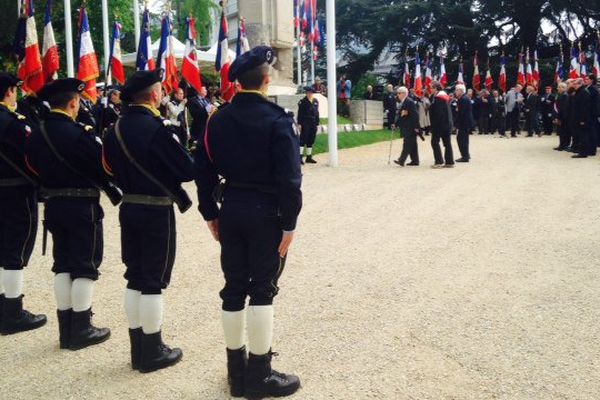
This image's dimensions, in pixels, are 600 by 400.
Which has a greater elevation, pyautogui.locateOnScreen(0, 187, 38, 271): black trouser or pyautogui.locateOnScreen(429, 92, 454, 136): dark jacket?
pyautogui.locateOnScreen(429, 92, 454, 136): dark jacket

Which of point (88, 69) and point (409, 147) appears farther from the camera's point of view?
point (409, 147)

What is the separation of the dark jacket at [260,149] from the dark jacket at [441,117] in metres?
12.1

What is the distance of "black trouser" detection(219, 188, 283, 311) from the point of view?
11.8ft

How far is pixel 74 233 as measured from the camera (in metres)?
4.57

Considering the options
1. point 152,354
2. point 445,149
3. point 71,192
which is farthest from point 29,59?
point 445,149

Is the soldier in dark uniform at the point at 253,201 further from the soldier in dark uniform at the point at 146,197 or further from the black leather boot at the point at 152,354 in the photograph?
the black leather boot at the point at 152,354

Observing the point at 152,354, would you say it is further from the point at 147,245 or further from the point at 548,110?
the point at 548,110

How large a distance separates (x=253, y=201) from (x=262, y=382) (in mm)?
1141

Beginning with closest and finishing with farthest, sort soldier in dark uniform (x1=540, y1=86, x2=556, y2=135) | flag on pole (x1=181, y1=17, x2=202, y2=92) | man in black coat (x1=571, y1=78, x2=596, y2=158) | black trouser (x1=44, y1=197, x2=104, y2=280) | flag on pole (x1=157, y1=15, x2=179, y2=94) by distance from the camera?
black trouser (x1=44, y1=197, x2=104, y2=280)
flag on pole (x1=181, y1=17, x2=202, y2=92)
flag on pole (x1=157, y1=15, x2=179, y2=94)
man in black coat (x1=571, y1=78, x2=596, y2=158)
soldier in dark uniform (x1=540, y1=86, x2=556, y2=135)

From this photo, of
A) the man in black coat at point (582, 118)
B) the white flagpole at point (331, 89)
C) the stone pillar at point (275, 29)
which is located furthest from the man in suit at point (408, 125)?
the stone pillar at point (275, 29)

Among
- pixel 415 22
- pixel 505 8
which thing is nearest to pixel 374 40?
pixel 415 22

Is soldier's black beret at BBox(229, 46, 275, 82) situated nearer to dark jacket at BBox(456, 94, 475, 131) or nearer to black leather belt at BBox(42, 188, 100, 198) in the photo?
black leather belt at BBox(42, 188, 100, 198)

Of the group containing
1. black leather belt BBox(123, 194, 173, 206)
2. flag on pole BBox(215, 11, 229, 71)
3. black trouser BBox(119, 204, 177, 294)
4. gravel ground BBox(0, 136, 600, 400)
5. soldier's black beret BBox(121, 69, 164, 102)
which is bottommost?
gravel ground BBox(0, 136, 600, 400)

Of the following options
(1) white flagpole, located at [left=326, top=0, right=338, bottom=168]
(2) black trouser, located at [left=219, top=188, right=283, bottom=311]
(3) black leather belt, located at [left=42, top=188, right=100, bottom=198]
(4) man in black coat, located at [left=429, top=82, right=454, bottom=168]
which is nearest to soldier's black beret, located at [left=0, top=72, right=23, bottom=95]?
(3) black leather belt, located at [left=42, top=188, right=100, bottom=198]
